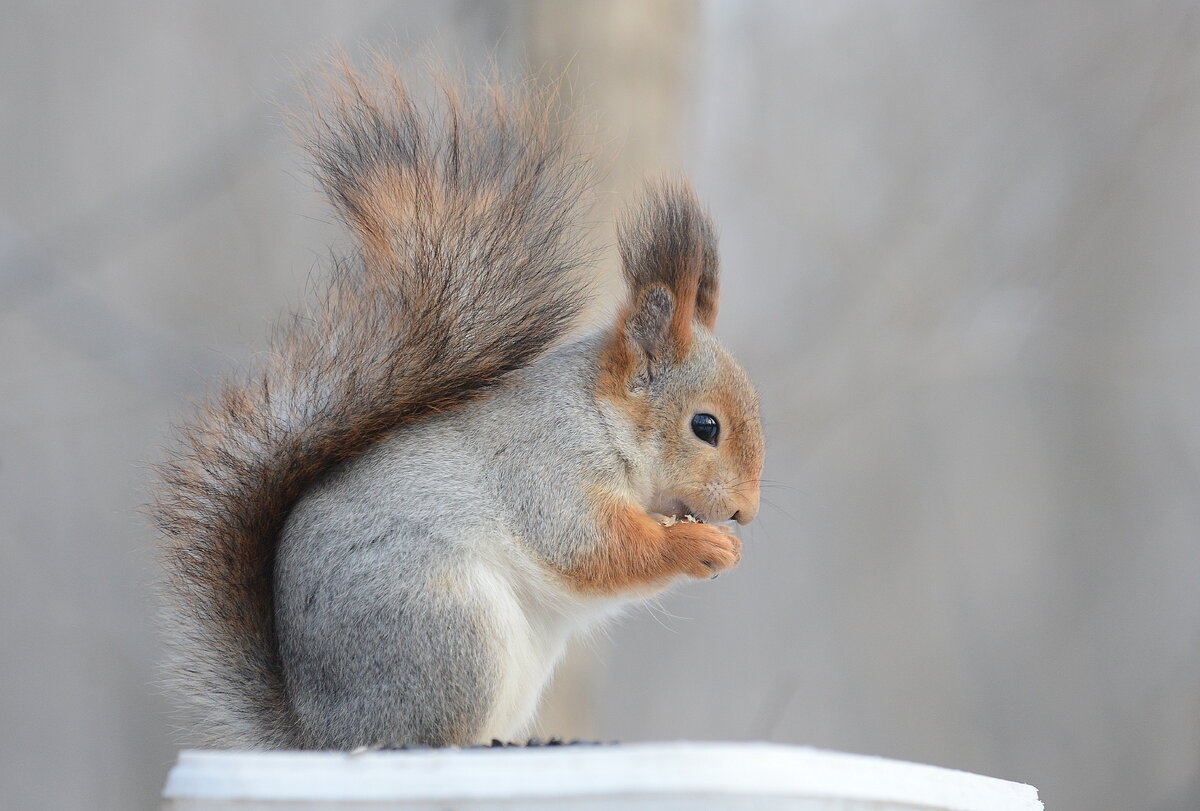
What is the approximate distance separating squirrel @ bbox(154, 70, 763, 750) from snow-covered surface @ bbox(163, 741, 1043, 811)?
0.23m

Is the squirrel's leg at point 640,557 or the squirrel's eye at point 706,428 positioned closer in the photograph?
the squirrel's leg at point 640,557

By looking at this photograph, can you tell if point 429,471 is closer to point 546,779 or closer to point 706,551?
point 706,551

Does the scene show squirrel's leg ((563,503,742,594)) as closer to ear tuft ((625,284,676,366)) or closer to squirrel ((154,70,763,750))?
squirrel ((154,70,763,750))

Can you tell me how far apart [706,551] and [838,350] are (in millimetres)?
2215

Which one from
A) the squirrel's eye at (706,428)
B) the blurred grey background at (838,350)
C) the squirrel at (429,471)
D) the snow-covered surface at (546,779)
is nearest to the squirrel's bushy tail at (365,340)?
the squirrel at (429,471)

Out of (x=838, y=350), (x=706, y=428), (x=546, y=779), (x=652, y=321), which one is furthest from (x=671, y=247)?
(x=838, y=350)

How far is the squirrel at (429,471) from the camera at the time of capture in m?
1.04

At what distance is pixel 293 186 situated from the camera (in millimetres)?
2660

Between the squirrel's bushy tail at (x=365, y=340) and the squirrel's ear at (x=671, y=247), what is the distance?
0.28 ft

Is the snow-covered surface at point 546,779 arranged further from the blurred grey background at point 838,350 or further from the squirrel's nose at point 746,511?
the blurred grey background at point 838,350

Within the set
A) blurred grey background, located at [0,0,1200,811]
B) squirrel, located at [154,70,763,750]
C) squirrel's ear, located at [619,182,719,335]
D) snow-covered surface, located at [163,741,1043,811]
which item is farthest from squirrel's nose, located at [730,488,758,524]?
blurred grey background, located at [0,0,1200,811]

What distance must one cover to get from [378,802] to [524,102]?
0.73 meters

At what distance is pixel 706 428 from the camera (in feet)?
4.19

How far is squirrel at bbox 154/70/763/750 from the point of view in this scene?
40.8 inches
